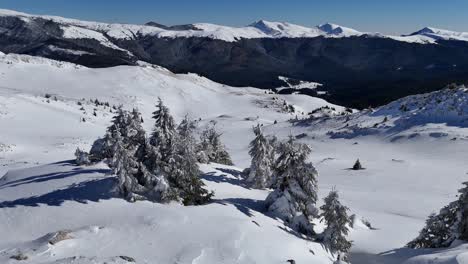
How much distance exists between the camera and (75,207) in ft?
78.2

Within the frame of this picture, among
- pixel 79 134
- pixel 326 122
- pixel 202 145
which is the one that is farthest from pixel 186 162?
pixel 326 122

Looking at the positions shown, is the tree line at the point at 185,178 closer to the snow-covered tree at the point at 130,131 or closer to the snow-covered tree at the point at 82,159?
the snow-covered tree at the point at 130,131

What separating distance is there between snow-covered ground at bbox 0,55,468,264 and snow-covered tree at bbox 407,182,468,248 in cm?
149

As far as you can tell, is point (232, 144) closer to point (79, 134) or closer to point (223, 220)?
point (79, 134)

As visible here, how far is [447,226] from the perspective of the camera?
83.3 ft

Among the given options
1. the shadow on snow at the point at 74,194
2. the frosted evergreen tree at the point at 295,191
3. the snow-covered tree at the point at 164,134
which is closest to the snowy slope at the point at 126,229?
the shadow on snow at the point at 74,194

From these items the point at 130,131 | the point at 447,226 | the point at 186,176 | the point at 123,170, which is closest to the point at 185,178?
the point at 186,176

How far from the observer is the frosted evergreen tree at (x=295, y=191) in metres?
26.7

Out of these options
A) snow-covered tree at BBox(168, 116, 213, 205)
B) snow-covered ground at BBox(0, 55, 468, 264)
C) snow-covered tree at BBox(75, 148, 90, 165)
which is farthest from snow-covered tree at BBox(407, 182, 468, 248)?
snow-covered tree at BBox(75, 148, 90, 165)

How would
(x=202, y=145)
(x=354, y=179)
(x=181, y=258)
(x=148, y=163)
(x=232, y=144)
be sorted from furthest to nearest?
(x=232, y=144) < (x=354, y=179) < (x=202, y=145) < (x=148, y=163) < (x=181, y=258)

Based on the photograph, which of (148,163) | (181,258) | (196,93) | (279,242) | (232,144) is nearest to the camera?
(181,258)

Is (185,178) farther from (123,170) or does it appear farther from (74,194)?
(74,194)

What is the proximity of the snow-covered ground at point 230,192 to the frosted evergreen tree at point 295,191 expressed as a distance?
1179 mm

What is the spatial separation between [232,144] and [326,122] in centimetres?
1786
